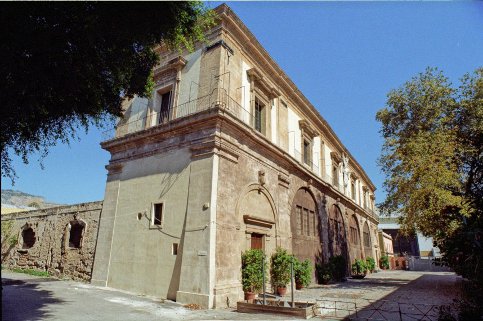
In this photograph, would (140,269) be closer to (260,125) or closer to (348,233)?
(260,125)

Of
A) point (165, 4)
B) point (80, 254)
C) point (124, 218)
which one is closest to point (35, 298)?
point (124, 218)

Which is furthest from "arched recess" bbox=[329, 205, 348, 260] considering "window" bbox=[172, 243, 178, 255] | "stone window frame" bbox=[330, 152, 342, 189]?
"window" bbox=[172, 243, 178, 255]

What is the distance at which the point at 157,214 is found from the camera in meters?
12.6

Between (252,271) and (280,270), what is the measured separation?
2.00 metres

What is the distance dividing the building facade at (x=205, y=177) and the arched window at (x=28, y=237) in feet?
24.0

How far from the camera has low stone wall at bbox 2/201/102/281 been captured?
15.2 meters

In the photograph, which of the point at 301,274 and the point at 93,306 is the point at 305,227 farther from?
the point at 93,306

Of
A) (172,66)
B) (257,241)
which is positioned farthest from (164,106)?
(257,241)

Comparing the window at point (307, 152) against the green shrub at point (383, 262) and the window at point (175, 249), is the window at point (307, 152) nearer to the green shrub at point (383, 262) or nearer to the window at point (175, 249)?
the window at point (175, 249)

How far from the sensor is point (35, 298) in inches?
390

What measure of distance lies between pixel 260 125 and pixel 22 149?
974 centimetres

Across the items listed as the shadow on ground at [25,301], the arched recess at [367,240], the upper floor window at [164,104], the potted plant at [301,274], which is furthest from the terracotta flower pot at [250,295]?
the arched recess at [367,240]

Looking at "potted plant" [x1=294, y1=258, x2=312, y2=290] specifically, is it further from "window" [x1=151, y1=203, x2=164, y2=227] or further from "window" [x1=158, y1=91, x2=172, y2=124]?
"window" [x1=158, y1=91, x2=172, y2=124]

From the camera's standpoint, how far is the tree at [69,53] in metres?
6.24
